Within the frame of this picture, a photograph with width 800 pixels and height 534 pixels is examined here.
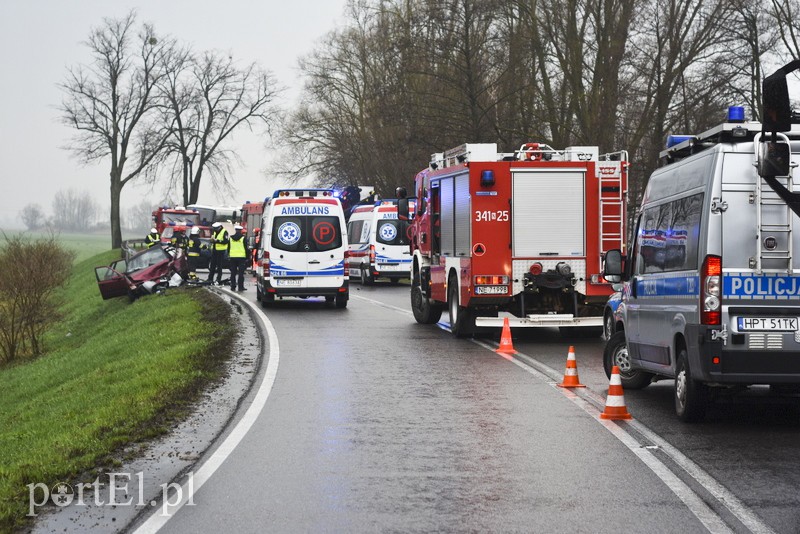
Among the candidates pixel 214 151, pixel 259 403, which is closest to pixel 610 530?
pixel 259 403

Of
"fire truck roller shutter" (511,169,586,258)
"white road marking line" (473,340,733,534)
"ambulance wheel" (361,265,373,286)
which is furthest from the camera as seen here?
"ambulance wheel" (361,265,373,286)

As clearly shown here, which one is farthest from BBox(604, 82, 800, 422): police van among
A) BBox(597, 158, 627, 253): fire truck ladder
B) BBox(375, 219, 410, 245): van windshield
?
BBox(375, 219, 410, 245): van windshield

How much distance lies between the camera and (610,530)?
658 centimetres

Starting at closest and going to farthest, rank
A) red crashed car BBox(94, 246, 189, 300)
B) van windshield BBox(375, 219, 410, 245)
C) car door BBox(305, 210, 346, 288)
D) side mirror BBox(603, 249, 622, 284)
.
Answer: side mirror BBox(603, 249, 622, 284) < car door BBox(305, 210, 346, 288) < red crashed car BBox(94, 246, 189, 300) < van windshield BBox(375, 219, 410, 245)

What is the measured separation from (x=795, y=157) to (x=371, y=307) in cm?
1878

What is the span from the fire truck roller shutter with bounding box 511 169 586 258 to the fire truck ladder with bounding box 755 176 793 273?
901 centimetres

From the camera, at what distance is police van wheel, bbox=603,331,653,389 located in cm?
1273

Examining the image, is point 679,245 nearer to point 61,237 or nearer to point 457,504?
point 457,504

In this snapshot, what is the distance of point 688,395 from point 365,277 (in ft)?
102

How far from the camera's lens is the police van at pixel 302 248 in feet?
87.4

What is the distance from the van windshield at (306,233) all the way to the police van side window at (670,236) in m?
15.2

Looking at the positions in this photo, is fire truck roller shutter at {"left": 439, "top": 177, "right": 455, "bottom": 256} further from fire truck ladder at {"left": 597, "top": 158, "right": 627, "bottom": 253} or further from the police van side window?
the police van side window

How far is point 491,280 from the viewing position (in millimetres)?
18516

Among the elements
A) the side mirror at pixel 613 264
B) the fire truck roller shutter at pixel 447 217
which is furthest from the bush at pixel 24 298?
the side mirror at pixel 613 264
